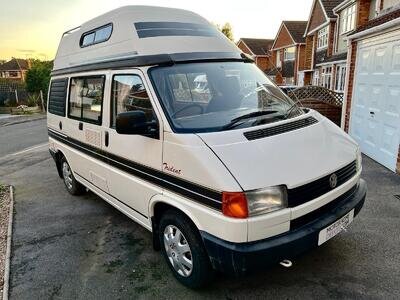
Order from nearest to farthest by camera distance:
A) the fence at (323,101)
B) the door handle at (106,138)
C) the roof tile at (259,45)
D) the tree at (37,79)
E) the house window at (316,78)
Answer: the door handle at (106,138), the fence at (323,101), the house window at (316,78), the tree at (37,79), the roof tile at (259,45)

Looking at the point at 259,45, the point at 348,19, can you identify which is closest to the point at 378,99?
the point at 348,19

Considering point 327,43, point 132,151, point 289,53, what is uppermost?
point 289,53

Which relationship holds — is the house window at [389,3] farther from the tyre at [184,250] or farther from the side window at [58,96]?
the tyre at [184,250]

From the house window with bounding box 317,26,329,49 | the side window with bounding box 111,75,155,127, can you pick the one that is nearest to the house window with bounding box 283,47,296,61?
the house window with bounding box 317,26,329,49

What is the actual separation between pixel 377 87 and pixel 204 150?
643 cm

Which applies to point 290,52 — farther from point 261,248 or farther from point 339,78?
point 261,248

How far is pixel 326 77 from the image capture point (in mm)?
24297

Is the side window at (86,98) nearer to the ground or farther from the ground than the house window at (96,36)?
nearer to the ground

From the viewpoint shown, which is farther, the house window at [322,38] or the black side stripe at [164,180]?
the house window at [322,38]

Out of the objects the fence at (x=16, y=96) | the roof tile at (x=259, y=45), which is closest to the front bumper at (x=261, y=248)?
the fence at (x=16, y=96)

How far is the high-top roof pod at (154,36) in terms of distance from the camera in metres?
3.59

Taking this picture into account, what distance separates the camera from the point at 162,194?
10.6ft

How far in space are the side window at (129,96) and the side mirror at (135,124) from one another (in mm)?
134

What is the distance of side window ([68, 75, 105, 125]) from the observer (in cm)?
427
